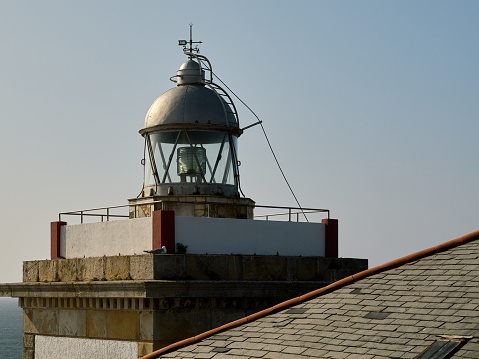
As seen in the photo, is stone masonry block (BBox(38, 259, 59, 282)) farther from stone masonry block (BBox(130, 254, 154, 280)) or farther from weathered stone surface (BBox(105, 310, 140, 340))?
stone masonry block (BBox(130, 254, 154, 280))

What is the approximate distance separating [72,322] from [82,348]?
56 cm

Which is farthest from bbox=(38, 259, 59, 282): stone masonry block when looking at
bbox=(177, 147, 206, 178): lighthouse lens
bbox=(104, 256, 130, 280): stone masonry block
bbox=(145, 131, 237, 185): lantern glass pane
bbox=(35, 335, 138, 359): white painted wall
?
bbox=(177, 147, 206, 178): lighthouse lens

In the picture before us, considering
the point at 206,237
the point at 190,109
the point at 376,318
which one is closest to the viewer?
the point at 376,318

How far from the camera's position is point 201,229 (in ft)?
57.5

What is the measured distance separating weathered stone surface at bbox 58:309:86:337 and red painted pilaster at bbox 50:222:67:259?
1.49m

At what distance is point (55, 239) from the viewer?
19734 mm

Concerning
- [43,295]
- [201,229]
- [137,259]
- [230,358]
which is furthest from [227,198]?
[230,358]

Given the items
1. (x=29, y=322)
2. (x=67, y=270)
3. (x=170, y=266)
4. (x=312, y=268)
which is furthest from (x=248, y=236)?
(x=29, y=322)

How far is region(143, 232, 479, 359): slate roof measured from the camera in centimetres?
1078

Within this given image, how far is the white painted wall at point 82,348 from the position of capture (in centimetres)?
1719

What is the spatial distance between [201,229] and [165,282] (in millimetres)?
1592

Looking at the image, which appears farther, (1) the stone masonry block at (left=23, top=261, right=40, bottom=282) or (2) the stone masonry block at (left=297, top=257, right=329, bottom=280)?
(1) the stone masonry block at (left=23, top=261, right=40, bottom=282)

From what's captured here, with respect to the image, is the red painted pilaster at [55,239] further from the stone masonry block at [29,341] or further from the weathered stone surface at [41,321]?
the stone masonry block at [29,341]

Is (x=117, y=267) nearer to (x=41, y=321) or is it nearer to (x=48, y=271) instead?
(x=48, y=271)
